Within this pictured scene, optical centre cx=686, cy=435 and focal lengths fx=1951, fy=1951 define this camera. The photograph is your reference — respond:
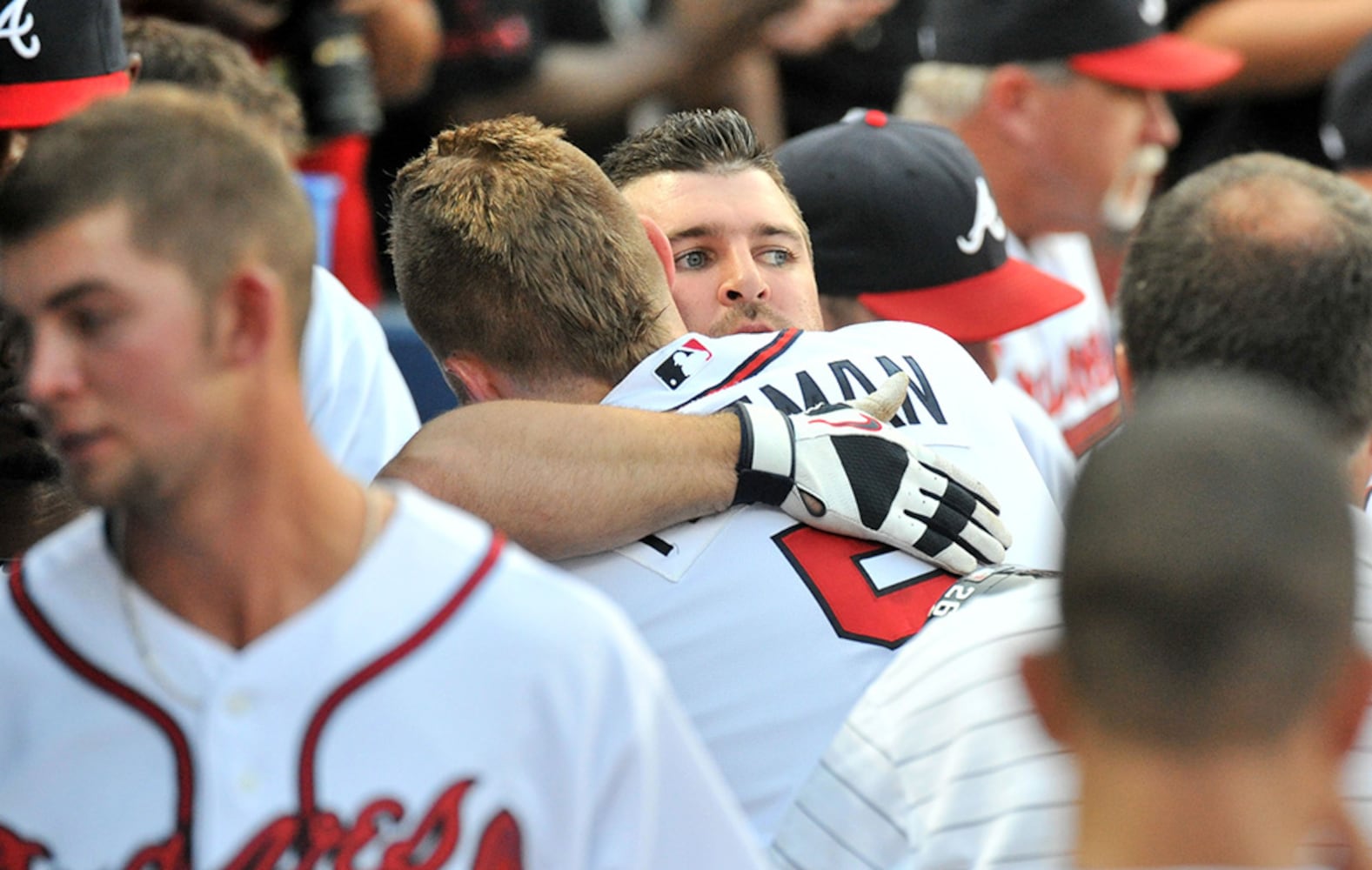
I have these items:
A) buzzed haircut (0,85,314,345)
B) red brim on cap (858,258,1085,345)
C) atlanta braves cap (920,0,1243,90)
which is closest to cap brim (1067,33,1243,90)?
atlanta braves cap (920,0,1243,90)

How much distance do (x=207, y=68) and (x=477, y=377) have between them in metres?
1.43

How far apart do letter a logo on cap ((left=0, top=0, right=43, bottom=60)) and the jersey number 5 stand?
1.35m

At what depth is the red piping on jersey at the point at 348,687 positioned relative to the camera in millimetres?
1561

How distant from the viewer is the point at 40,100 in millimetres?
2807

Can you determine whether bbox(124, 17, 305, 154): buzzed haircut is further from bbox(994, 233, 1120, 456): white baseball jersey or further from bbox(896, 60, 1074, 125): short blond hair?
bbox(896, 60, 1074, 125): short blond hair

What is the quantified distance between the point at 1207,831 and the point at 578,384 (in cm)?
139

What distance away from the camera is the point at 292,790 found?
156 cm

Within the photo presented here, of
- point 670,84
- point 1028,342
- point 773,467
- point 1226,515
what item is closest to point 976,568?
point 773,467

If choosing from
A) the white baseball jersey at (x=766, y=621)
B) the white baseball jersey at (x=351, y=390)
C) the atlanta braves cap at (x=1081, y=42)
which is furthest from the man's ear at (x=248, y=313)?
the atlanta braves cap at (x=1081, y=42)

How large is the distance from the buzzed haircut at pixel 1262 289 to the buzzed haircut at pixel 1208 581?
3.01 ft

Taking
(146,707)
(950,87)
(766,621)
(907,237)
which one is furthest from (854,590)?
(950,87)

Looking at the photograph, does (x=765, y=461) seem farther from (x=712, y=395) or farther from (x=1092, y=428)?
(x=1092, y=428)

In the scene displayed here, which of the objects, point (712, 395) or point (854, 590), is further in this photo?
point (712, 395)

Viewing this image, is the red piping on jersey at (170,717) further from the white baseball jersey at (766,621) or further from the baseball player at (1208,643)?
the white baseball jersey at (766,621)
